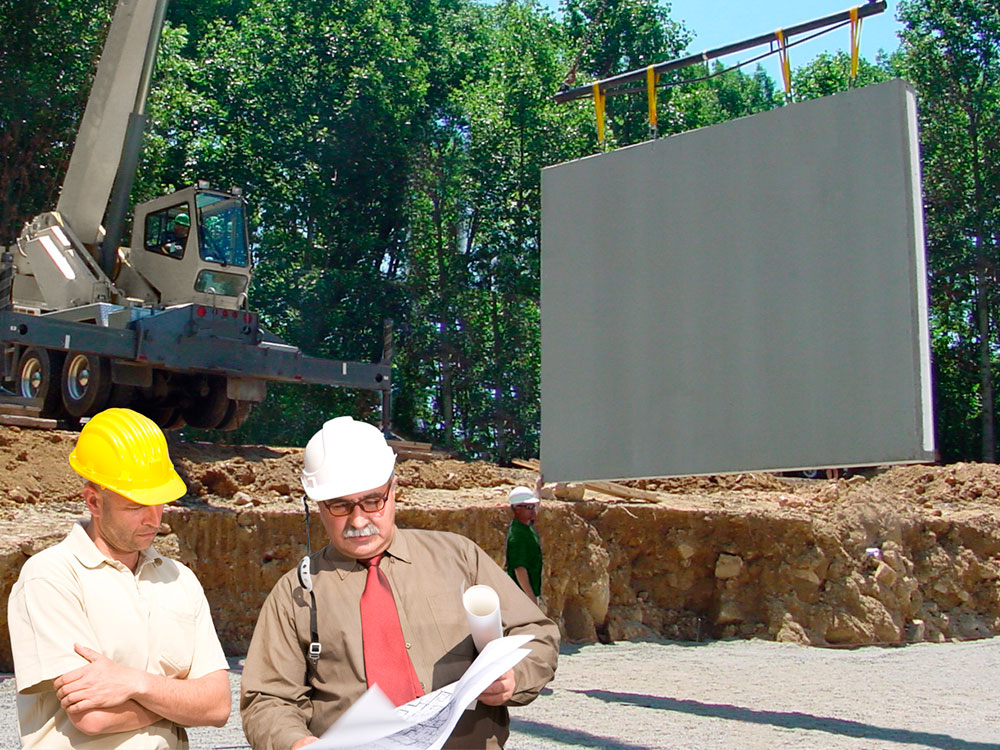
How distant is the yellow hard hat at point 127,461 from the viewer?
9.73ft

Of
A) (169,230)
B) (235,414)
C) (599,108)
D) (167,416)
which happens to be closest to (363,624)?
(599,108)

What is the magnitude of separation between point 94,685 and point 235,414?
45.4 feet

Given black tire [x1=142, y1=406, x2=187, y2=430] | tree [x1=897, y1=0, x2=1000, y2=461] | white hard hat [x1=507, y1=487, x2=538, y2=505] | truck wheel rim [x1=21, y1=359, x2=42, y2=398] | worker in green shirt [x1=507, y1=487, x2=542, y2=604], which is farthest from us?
tree [x1=897, y1=0, x2=1000, y2=461]

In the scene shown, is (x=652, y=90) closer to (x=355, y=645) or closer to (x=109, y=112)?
(x=355, y=645)

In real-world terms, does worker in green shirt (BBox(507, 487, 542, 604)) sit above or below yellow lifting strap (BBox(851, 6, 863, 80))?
below

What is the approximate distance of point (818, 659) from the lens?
1369 cm

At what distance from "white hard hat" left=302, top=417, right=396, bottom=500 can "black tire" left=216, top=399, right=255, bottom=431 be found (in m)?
13.5

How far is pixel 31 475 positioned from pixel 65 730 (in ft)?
34.4

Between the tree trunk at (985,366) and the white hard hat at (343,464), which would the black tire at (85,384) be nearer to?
the white hard hat at (343,464)

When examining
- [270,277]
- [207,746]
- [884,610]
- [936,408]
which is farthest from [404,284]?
[207,746]

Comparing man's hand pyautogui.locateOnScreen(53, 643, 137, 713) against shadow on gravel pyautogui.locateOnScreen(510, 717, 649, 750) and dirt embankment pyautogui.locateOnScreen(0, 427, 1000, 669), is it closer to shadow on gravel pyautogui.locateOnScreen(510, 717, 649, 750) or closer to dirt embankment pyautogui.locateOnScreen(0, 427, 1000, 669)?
shadow on gravel pyautogui.locateOnScreen(510, 717, 649, 750)

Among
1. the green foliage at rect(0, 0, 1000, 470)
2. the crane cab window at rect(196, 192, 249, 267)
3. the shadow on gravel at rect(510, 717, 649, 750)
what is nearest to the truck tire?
the crane cab window at rect(196, 192, 249, 267)

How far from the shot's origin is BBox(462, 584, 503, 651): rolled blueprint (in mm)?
2781

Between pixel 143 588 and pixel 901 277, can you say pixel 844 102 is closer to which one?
pixel 901 277
